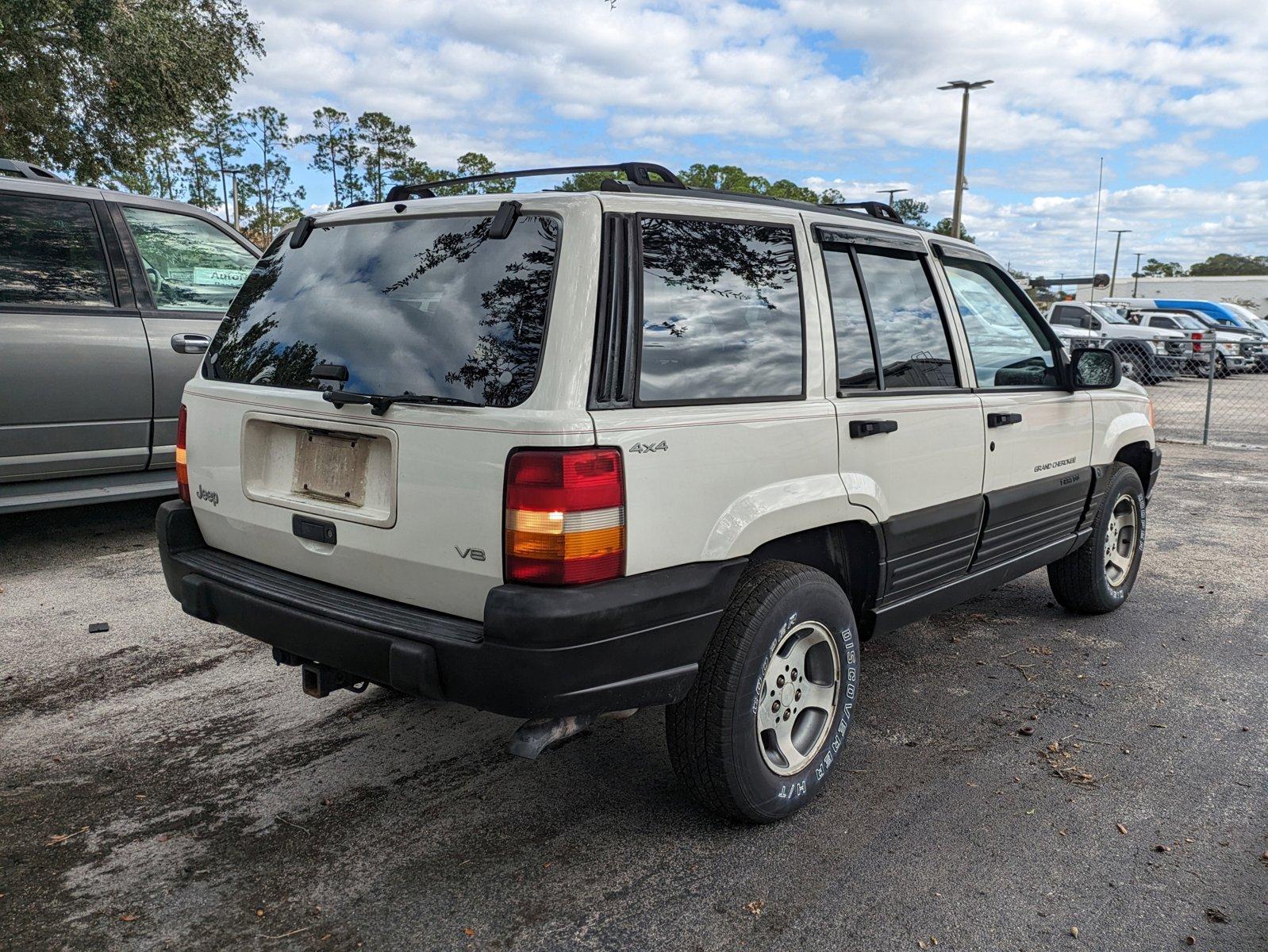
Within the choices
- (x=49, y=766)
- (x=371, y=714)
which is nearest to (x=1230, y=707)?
(x=371, y=714)

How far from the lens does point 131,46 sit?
44.6 feet

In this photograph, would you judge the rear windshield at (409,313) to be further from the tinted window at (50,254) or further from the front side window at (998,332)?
the tinted window at (50,254)

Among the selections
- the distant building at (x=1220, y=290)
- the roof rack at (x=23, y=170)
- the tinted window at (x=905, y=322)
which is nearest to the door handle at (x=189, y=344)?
the roof rack at (x=23, y=170)

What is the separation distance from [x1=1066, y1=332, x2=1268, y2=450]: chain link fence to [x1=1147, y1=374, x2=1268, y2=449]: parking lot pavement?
0.01 meters

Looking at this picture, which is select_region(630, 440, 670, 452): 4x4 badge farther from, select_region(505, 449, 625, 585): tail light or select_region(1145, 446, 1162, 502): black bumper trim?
select_region(1145, 446, 1162, 502): black bumper trim

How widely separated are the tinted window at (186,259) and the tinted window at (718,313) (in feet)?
14.2

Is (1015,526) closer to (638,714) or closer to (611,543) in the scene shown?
(638,714)

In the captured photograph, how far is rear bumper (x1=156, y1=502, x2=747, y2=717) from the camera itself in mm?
2461

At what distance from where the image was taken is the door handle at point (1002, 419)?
12.9ft

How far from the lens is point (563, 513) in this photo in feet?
8.05

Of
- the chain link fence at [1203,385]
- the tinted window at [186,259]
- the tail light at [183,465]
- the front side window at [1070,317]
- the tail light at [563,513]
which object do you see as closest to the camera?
the tail light at [563,513]

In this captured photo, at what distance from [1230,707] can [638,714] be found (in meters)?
2.38

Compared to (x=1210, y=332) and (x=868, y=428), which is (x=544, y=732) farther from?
(x=1210, y=332)

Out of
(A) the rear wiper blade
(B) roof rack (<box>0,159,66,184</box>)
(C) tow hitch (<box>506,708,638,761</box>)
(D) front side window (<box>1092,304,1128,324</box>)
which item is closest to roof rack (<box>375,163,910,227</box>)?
(A) the rear wiper blade
